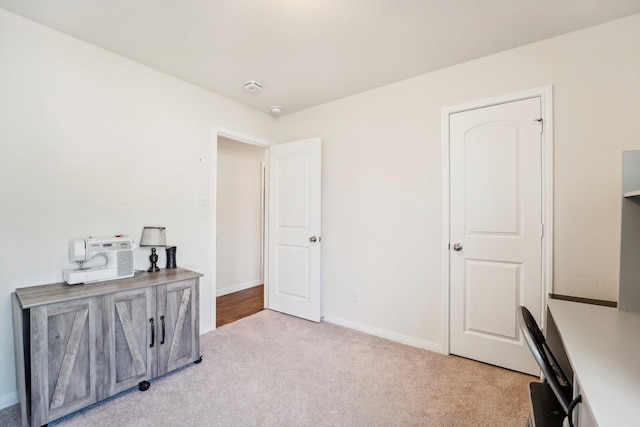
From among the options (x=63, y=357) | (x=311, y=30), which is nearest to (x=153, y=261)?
(x=63, y=357)

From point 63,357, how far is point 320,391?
5.14 feet

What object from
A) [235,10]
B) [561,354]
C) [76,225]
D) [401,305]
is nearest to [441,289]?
[401,305]

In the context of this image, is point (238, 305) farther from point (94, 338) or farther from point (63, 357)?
point (63, 357)

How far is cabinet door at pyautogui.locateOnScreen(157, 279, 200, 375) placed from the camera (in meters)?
2.10

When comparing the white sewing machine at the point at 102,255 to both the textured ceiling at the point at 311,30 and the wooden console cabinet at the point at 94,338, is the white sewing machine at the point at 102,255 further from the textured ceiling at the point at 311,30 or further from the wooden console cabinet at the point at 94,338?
the textured ceiling at the point at 311,30

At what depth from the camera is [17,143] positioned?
6.10 feet

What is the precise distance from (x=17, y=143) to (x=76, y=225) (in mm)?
617

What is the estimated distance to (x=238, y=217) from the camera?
15.1 ft

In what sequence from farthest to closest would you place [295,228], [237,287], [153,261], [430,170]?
[237,287]
[295,228]
[430,170]
[153,261]

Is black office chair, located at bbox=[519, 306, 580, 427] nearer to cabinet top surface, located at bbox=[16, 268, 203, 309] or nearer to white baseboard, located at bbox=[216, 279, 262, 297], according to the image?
cabinet top surface, located at bbox=[16, 268, 203, 309]

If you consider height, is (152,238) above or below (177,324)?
above

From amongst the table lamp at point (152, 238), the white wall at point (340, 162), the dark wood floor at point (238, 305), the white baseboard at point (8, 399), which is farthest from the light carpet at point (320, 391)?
the table lamp at point (152, 238)

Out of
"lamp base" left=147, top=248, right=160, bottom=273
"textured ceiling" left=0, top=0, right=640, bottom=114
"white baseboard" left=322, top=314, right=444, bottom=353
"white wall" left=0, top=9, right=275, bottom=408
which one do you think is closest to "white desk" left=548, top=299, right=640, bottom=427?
"white baseboard" left=322, top=314, right=444, bottom=353

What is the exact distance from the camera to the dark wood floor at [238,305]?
11.0 feet
